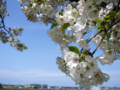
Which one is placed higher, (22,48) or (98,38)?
(22,48)

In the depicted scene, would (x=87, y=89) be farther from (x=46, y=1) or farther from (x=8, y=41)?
(x=8, y=41)

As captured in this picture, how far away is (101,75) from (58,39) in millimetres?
889

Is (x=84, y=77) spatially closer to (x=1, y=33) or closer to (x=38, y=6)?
(x=38, y=6)

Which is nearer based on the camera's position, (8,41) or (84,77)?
(84,77)

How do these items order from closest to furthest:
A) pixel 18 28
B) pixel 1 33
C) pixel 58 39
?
→ pixel 58 39 → pixel 1 33 → pixel 18 28

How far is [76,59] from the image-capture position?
2.56 ft

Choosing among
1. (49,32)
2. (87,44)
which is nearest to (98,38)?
(87,44)

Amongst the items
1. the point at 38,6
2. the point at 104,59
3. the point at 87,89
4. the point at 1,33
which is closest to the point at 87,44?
the point at 104,59

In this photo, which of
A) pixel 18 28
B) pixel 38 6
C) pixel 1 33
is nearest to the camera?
pixel 38 6

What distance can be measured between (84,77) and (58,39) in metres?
0.89

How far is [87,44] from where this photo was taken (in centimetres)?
90

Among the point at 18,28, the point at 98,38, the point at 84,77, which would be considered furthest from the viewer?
the point at 18,28

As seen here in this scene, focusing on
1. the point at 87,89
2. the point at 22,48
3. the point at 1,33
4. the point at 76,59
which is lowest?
the point at 87,89

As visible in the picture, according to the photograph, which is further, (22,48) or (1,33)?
(22,48)
